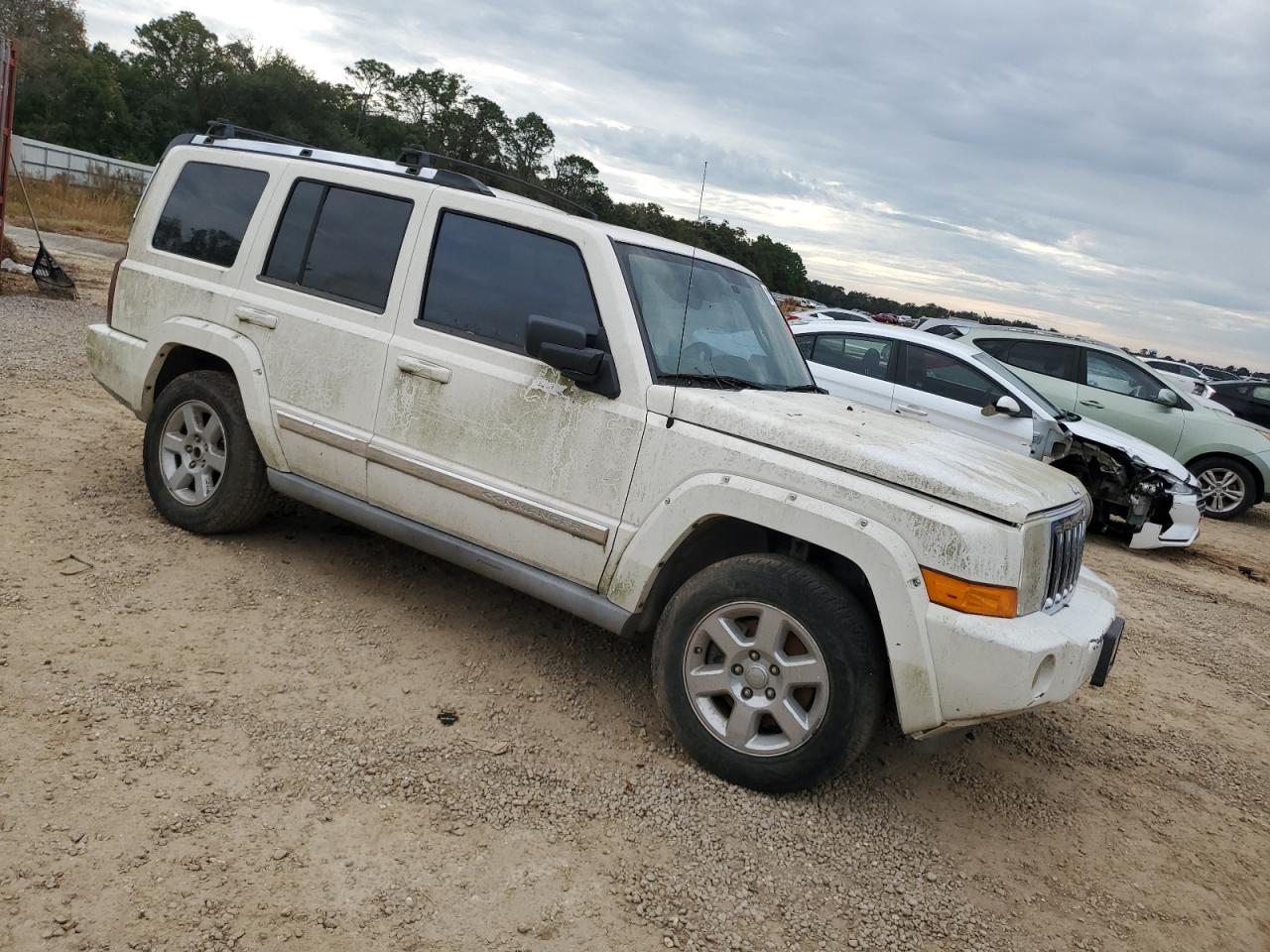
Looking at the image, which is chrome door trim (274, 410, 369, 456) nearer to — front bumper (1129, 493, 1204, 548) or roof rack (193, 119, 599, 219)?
roof rack (193, 119, 599, 219)

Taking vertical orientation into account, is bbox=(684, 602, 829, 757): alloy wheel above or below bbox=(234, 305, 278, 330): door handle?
below

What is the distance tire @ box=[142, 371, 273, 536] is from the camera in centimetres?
487

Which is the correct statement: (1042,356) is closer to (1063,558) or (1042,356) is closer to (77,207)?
(1063,558)

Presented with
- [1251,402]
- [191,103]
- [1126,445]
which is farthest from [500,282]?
[191,103]

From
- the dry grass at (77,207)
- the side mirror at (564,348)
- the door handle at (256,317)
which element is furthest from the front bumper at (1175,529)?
the dry grass at (77,207)

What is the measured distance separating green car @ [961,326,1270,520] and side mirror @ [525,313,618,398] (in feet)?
28.6

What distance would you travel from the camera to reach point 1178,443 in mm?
11508

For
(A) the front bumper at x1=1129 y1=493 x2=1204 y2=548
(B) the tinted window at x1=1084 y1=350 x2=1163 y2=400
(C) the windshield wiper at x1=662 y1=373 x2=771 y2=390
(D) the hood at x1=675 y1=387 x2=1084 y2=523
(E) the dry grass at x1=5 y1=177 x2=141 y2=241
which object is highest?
(B) the tinted window at x1=1084 y1=350 x2=1163 y2=400

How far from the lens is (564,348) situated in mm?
3686

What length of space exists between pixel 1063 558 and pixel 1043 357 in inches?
350

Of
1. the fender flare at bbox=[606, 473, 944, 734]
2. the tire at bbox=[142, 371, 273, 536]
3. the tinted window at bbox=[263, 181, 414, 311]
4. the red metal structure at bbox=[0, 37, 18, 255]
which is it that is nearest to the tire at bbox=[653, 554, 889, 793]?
the fender flare at bbox=[606, 473, 944, 734]

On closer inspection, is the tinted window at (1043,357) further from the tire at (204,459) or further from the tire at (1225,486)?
the tire at (204,459)

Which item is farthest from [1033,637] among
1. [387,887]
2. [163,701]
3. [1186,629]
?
[1186,629]

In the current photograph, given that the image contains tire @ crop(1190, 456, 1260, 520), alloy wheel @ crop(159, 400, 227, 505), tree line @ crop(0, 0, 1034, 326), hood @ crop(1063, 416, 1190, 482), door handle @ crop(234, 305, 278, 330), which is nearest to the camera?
door handle @ crop(234, 305, 278, 330)
